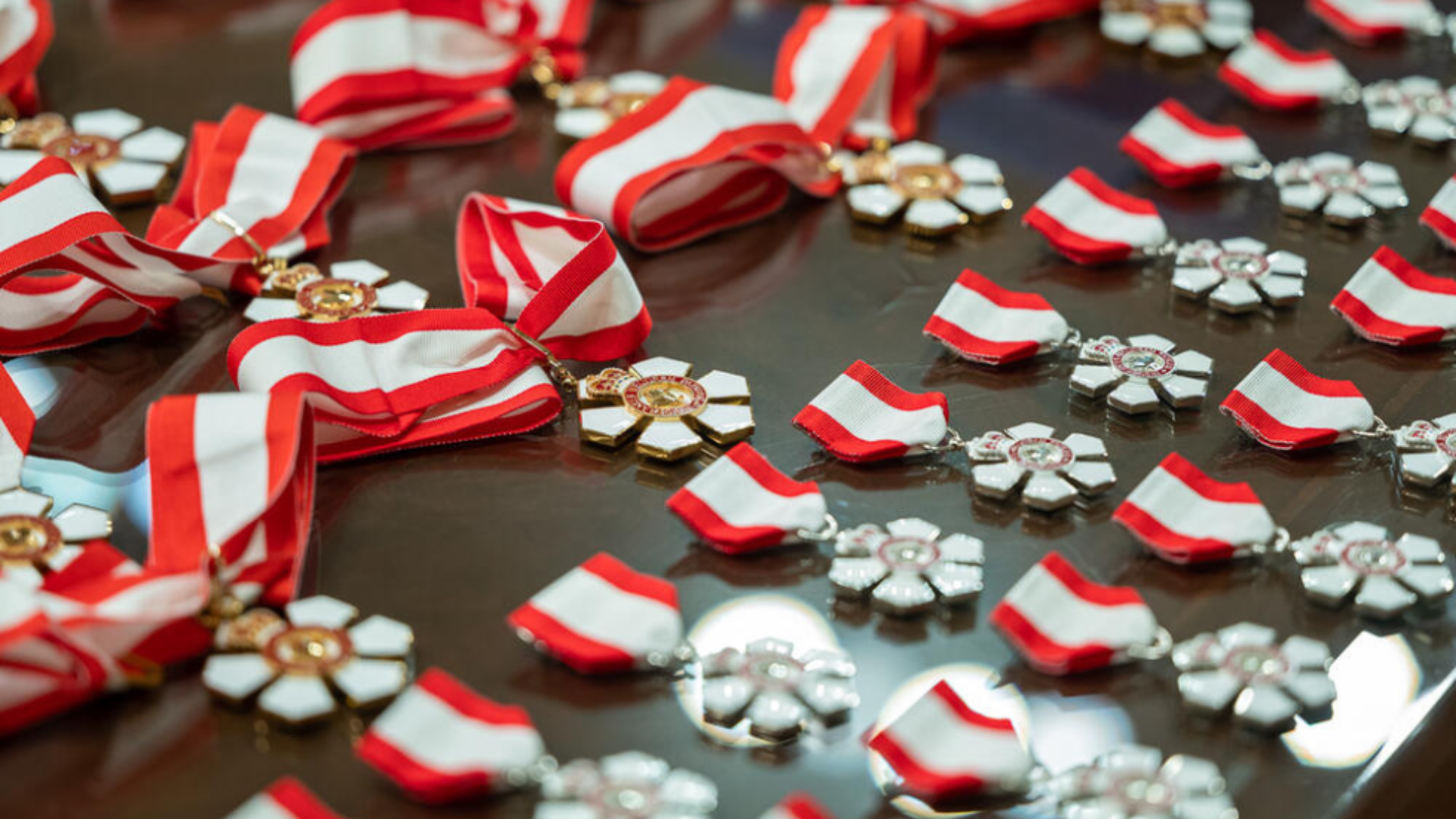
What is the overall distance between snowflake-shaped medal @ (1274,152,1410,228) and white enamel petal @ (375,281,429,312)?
96 cm

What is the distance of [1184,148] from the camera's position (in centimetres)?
198

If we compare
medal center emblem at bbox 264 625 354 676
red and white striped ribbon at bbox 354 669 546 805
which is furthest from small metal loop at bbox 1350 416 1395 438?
medal center emblem at bbox 264 625 354 676

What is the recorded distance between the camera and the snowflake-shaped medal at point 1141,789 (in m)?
1.16

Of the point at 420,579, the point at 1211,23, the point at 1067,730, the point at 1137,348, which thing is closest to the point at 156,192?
the point at 420,579

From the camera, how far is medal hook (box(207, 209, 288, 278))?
5.74ft

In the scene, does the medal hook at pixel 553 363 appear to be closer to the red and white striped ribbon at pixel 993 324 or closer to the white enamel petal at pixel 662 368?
the white enamel petal at pixel 662 368

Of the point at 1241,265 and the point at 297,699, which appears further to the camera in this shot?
the point at 1241,265

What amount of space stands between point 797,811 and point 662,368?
583 mm

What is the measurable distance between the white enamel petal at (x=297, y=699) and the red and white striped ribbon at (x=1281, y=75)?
4.70ft

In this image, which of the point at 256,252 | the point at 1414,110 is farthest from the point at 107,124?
the point at 1414,110

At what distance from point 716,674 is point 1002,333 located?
54 cm

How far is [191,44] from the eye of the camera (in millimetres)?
2225

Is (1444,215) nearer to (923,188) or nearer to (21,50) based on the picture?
(923,188)

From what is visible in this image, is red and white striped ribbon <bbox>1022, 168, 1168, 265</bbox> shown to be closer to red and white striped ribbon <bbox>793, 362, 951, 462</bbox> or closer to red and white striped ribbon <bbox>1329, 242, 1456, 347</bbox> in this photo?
red and white striped ribbon <bbox>1329, 242, 1456, 347</bbox>
